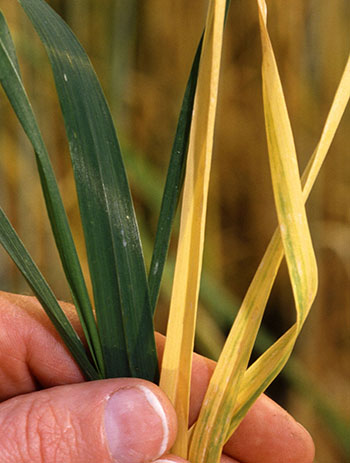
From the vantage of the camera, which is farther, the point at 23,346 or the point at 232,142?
the point at 232,142

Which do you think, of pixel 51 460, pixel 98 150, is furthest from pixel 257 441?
pixel 98 150

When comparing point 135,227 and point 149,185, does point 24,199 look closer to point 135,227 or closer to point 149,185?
point 149,185

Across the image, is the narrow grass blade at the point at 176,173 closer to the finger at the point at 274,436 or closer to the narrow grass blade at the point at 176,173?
the narrow grass blade at the point at 176,173

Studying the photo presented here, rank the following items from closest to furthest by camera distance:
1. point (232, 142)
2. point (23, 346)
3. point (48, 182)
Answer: point (48, 182) → point (23, 346) → point (232, 142)

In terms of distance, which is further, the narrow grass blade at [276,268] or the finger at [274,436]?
the finger at [274,436]

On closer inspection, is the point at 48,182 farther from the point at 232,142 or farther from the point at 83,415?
the point at 232,142

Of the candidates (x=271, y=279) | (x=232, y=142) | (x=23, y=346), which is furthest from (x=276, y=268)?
(x=232, y=142)

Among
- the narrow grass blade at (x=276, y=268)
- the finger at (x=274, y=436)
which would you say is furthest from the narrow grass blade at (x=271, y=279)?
the finger at (x=274, y=436)
